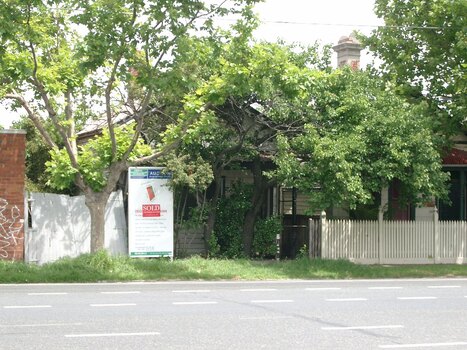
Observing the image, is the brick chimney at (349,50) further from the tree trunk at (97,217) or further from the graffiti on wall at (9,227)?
the graffiti on wall at (9,227)

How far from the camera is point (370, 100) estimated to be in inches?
874

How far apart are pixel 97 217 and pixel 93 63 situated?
13.9 ft

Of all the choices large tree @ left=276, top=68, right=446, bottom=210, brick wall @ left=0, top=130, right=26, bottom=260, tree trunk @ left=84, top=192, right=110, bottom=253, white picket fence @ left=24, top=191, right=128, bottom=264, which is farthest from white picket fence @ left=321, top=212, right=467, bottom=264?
brick wall @ left=0, top=130, right=26, bottom=260

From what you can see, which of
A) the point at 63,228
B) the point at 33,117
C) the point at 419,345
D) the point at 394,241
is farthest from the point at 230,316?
the point at 394,241

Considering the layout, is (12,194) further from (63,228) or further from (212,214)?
(212,214)

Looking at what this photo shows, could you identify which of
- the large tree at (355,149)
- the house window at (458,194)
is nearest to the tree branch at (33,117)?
the large tree at (355,149)

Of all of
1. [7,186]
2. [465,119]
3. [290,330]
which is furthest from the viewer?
[465,119]

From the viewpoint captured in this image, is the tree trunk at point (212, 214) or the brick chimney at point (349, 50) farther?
the brick chimney at point (349, 50)

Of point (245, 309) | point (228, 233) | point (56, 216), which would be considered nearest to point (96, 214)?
point (56, 216)

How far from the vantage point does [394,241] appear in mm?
22984

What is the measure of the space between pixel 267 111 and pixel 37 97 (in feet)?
22.8

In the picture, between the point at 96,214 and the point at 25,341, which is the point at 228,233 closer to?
the point at 96,214

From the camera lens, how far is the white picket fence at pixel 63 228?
20.0 metres

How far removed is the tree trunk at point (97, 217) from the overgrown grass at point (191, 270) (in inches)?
15.9
